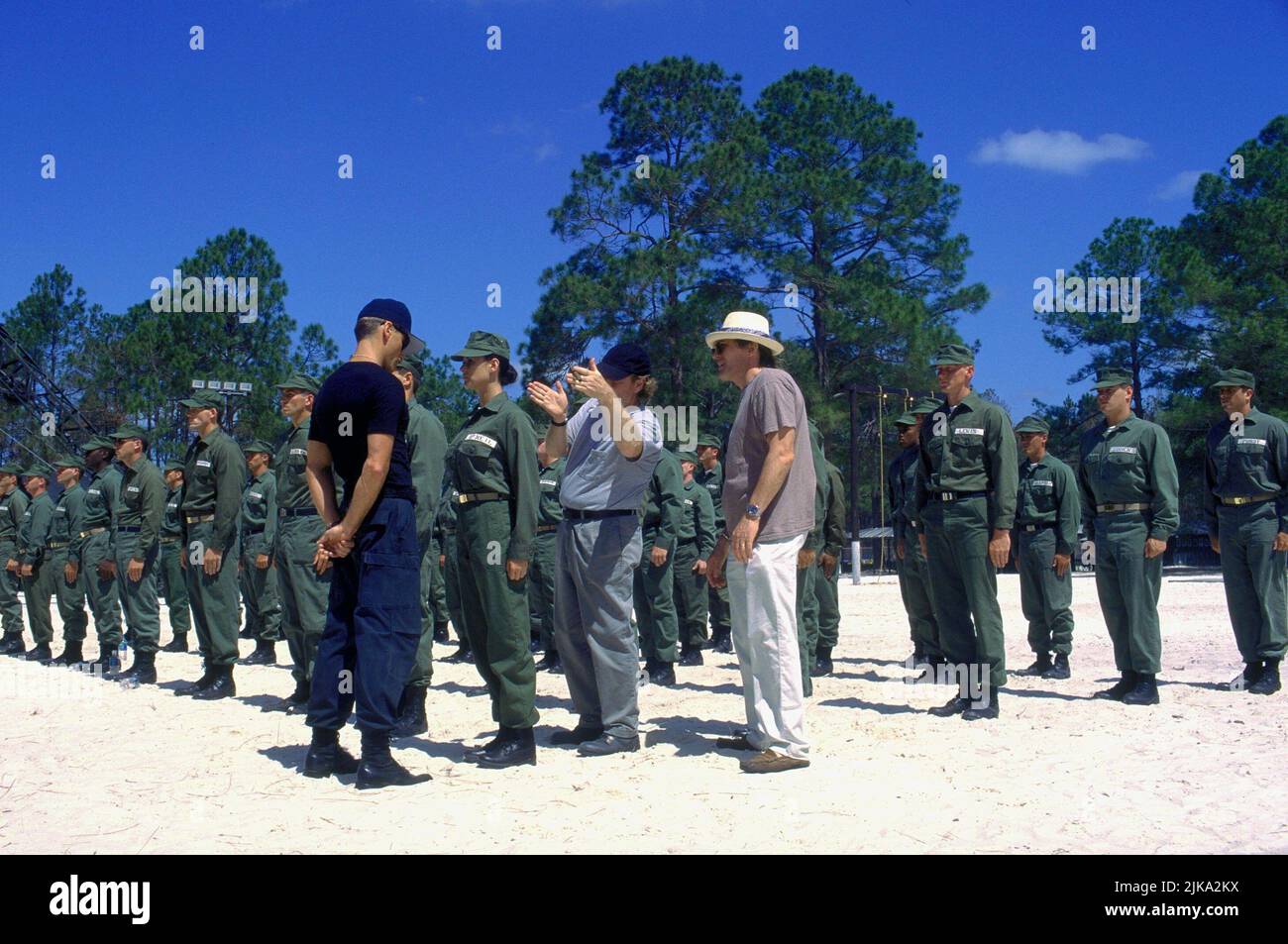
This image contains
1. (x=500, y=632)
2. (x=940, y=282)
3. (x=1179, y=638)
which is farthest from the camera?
(x=940, y=282)

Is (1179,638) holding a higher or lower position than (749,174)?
lower

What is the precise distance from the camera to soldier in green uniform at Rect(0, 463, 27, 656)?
1216cm

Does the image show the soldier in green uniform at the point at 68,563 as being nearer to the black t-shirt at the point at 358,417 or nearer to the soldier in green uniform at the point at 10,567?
the soldier in green uniform at the point at 10,567

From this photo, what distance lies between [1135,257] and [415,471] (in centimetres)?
3466

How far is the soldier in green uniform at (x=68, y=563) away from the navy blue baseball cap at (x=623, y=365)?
620 centimetres

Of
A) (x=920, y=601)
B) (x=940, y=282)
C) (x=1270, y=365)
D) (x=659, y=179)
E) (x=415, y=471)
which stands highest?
(x=659, y=179)

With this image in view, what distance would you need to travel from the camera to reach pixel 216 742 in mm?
5750

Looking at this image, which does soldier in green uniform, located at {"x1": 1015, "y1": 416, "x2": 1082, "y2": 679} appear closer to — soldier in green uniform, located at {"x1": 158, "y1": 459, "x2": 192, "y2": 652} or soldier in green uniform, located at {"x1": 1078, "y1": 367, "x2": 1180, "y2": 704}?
soldier in green uniform, located at {"x1": 1078, "y1": 367, "x2": 1180, "y2": 704}

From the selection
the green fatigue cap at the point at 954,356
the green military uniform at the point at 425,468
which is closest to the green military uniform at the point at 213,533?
the green military uniform at the point at 425,468

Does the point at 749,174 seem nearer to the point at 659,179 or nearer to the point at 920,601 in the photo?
the point at 659,179

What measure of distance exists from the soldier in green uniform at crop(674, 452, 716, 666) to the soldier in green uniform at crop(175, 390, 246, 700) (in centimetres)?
385

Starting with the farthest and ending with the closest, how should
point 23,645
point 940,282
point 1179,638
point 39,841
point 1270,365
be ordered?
1. point 940,282
2. point 1270,365
3. point 23,645
4. point 1179,638
5. point 39,841

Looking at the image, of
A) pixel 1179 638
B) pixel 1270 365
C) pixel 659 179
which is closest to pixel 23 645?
pixel 1179 638

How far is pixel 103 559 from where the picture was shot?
916cm
